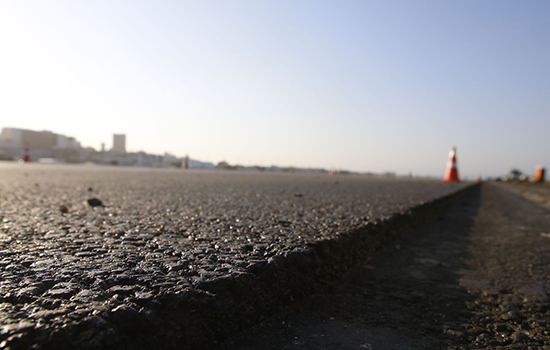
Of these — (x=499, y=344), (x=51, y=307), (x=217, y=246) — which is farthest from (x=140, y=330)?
(x=499, y=344)

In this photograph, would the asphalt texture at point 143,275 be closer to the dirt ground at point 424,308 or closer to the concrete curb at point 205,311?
the concrete curb at point 205,311

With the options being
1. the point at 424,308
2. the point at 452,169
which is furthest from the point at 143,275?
the point at 452,169

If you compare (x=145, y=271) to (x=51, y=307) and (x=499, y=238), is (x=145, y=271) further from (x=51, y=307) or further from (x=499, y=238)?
(x=499, y=238)

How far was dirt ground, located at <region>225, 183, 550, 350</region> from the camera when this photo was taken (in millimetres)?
1227

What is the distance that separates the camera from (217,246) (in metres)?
1.60

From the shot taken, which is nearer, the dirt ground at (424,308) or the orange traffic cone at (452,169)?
the dirt ground at (424,308)

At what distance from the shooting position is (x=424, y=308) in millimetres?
1566

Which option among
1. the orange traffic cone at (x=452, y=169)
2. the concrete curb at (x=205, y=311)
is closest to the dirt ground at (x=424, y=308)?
the concrete curb at (x=205, y=311)

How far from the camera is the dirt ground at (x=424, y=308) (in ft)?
4.02

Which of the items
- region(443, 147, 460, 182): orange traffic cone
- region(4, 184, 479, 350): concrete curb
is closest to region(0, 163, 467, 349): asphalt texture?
region(4, 184, 479, 350): concrete curb

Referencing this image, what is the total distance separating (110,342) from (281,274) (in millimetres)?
708

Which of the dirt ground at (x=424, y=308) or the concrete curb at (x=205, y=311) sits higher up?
the concrete curb at (x=205, y=311)

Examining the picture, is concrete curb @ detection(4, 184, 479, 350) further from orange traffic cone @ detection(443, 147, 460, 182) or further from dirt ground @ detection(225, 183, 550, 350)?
orange traffic cone @ detection(443, 147, 460, 182)

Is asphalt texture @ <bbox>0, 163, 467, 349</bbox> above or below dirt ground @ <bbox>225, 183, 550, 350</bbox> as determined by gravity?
above
